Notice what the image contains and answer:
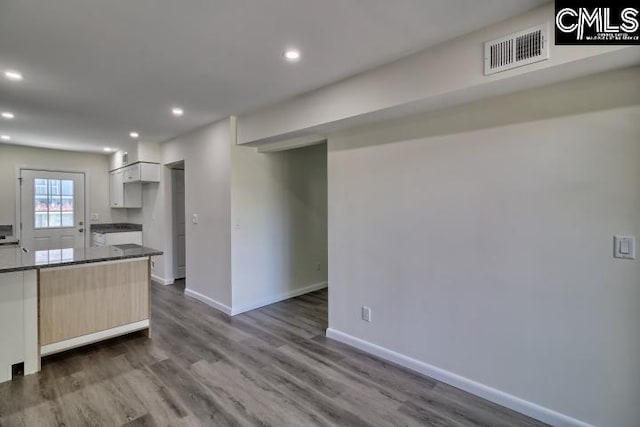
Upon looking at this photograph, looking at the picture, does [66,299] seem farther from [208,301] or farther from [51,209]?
[51,209]

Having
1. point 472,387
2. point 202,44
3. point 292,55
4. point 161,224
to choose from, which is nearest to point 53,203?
point 161,224

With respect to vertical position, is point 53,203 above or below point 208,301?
above

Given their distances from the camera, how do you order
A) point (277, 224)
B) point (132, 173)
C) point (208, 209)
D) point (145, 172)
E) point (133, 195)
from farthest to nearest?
point (133, 195) < point (132, 173) < point (145, 172) < point (277, 224) < point (208, 209)

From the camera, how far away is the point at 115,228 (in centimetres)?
636

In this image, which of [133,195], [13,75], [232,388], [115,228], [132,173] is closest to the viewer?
[232,388]

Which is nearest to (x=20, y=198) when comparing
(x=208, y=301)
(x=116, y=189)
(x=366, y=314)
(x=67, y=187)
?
(x=67, y=187)

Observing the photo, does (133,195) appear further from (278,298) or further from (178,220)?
(278,298)

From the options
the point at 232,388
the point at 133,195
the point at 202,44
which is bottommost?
the point at 232,388

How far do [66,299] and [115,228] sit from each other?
3880 mm

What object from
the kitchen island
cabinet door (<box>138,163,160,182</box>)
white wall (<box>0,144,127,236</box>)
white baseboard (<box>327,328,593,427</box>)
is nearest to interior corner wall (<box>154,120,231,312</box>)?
cabinet door (<box>138,163,160,182</box>)

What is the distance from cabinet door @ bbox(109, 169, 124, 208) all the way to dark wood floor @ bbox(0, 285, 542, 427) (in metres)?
3.48

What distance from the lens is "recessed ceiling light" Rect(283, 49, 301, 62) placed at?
2273 millimetres

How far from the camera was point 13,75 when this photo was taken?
8.73ft

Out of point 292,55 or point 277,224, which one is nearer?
point 292,55
